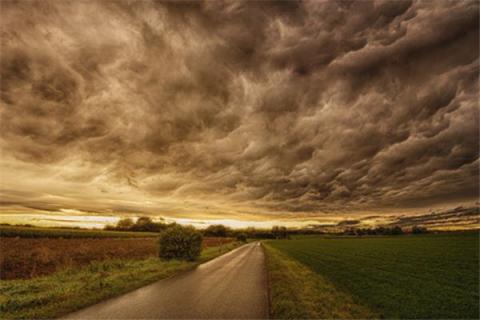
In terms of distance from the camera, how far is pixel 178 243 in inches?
886

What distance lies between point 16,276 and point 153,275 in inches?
328

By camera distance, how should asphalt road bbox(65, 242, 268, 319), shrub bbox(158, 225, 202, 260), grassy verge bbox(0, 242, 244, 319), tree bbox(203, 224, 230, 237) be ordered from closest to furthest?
asphalt road bbox(65, 242, 268, 319) < grassy verge bbox(0, 242, 244, 319) < shrub bbox(158, 225, 202, 260) < tree bbox(203, 224, 230, 237)

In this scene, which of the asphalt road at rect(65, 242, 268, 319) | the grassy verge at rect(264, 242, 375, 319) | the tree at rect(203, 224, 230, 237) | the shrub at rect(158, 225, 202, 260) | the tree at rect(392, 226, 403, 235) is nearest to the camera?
Answer: the asphalt road at rect(65, 242, 268, 319)

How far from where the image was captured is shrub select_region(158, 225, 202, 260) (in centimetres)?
2220

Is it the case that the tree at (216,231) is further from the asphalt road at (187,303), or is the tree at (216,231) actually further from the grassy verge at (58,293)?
the asphalt road at (187,303)

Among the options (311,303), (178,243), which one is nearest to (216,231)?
(178,243)

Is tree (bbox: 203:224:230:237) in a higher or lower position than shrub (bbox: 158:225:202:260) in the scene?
lower

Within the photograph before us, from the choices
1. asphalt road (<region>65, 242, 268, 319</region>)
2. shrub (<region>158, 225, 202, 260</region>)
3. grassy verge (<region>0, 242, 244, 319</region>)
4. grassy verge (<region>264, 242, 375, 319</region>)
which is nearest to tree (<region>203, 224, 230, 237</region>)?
shrub (<region>158, 225, 202, 260</region>)

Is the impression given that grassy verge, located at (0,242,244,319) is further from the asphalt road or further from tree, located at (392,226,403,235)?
tree, located at (392,226,403,235)

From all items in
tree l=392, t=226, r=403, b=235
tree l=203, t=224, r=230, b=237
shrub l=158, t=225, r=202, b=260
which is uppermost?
shrub l=158, t=225, r=202, b=260

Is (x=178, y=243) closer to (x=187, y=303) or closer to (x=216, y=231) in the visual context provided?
(x=187, y=303)

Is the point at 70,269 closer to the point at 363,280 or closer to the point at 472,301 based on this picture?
the point at 363,280

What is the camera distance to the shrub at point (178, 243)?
72.8 feet

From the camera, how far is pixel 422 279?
1549cm
